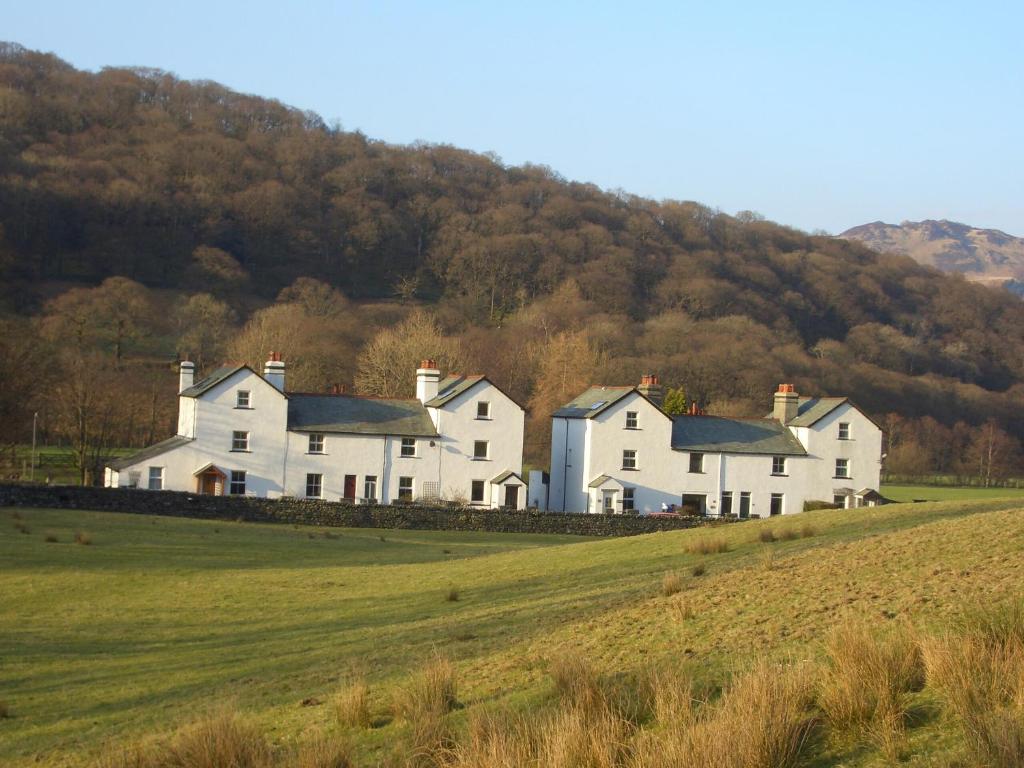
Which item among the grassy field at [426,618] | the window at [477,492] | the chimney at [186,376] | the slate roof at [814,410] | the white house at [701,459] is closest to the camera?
the grassy field at [426,618]

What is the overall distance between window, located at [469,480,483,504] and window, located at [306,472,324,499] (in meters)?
7.05

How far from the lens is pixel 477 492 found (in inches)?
2223

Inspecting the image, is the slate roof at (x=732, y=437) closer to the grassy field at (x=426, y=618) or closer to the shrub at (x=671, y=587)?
the grassy field at (x=426, y=618)

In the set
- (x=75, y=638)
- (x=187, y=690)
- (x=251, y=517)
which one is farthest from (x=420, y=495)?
(x=187, y=690)

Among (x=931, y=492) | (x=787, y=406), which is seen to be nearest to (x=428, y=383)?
(x=787, y=406)

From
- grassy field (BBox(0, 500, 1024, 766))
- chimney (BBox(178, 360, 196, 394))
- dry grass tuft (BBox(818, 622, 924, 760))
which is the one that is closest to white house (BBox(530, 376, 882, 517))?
chimney (BBox(178, 360, 196, 394))

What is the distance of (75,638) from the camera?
58.7 ft

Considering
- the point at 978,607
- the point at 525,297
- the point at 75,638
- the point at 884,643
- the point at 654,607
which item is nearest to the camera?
the point at 884,643

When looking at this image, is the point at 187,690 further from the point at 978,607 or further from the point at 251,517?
the point at 251,517

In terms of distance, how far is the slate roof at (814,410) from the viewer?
60.1 meters

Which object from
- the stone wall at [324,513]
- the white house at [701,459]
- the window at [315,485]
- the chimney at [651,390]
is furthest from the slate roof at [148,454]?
the chimney at [651,390]

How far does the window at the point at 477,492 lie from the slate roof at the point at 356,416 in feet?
10.2

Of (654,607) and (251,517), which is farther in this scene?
(251,517)

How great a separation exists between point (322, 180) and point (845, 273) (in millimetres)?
75867
